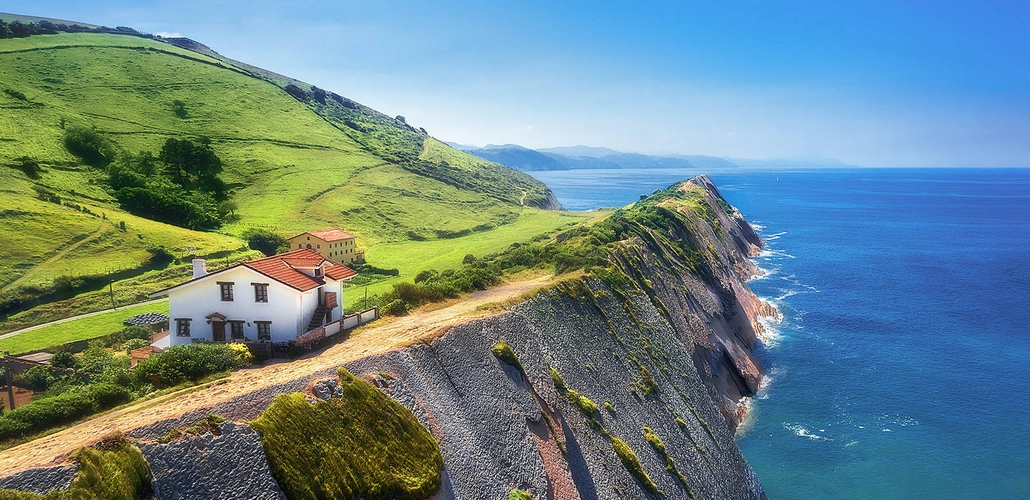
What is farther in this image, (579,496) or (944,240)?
(944,240)

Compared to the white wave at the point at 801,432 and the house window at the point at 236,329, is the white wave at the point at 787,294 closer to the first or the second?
the white wave at the point at 801,432

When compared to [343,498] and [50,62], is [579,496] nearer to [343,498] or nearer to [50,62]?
[343,498]

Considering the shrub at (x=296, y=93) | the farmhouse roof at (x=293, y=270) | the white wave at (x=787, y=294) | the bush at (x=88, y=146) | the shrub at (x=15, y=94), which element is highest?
the shrub at (x=296, y=93)

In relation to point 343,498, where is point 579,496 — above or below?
below

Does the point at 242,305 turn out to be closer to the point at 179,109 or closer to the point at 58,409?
the point at 58,409

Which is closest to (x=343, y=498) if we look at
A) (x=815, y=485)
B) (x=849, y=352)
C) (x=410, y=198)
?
(x=815, y=485)

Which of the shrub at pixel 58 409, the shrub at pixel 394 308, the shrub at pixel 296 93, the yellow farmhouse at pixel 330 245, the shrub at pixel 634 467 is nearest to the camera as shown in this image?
the shrub at pixel 58 409

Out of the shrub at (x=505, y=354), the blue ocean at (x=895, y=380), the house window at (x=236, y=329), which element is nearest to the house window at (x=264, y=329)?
the house window at (x=236, y=329)
